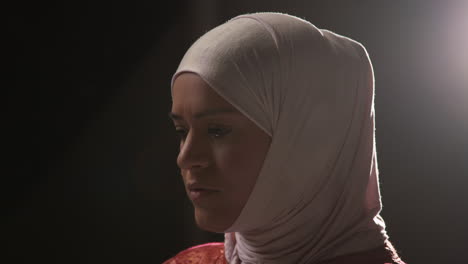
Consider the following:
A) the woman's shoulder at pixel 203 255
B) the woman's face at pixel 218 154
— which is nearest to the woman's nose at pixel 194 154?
the woman's face at pixel 218 154

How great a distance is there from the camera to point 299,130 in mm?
1275

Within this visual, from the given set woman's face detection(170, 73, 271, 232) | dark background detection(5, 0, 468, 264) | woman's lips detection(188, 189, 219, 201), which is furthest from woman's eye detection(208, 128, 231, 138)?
dark background detection(5, 0, 468, 264)

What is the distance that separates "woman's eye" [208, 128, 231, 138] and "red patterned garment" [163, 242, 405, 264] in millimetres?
338

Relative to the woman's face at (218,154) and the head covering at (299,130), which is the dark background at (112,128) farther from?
the woman's face at (218,154)

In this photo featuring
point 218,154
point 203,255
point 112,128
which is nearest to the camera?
point 218,154

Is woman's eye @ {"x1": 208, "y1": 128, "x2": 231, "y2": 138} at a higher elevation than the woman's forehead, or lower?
lower

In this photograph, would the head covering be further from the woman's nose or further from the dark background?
the dark background

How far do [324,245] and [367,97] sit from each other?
34 cm

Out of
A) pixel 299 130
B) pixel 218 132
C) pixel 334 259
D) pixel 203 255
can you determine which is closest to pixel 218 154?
pixel 218 132

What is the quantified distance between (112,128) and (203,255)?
30.0 inches

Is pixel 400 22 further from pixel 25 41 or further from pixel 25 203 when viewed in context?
pixel 25 203

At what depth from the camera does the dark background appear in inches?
78.0

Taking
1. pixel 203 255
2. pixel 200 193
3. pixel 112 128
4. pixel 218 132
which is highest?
pixel 218 132

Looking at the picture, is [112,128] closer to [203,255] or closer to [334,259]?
[203,255]
